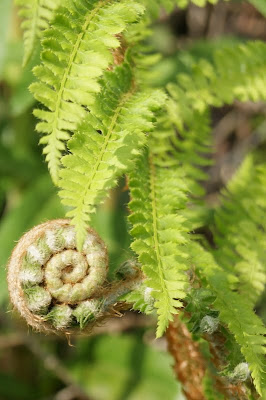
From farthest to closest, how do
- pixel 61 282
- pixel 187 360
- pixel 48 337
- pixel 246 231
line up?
pixel 48 337
pixel 246 231
pixel 187 360
pixel 61 282

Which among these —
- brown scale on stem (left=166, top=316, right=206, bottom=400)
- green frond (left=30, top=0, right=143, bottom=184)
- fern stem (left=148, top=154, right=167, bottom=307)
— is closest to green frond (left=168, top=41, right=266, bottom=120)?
fern stem (left=148, top=154, right=167, bottom=307)

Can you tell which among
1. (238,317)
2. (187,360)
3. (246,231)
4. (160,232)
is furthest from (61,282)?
(246,231)

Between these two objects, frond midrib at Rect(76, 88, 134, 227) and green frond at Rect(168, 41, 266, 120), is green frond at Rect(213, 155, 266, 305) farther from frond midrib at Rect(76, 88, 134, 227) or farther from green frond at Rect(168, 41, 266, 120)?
frond midrib at Rect(76, 88, 134, 227)

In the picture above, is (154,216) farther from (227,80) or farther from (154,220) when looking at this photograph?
(227,80)

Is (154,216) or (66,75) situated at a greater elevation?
(66,75)

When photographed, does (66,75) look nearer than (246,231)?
Yes

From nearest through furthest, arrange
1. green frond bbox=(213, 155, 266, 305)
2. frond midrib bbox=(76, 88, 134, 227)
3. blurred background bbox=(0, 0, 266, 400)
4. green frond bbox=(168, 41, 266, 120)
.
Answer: frond midrib bbox=(76, 88, 134, 227) → green frond bbox=(213, 155, 266, 305) → green frond bbox=(168, 41, 266, 120) → blurred background bbox=(0, 0, 266, 400)

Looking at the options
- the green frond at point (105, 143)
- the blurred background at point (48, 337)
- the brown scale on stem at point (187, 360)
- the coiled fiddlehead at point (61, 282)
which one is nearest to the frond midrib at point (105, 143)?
the green frond at point (105, 143)
